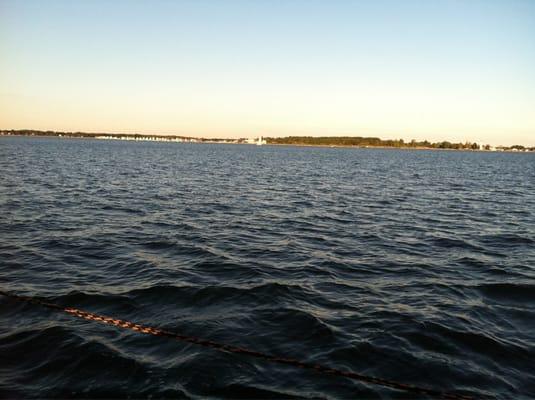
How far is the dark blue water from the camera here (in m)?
8.05

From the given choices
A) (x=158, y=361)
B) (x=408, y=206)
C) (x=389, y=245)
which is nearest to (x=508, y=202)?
(x=408, y=206)

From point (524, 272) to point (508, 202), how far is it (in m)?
23.7

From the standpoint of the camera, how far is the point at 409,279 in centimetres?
1423

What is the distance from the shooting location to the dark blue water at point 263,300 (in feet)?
26.4

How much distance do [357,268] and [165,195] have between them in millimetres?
21855

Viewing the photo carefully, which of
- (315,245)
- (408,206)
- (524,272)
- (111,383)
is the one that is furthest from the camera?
(408,206)

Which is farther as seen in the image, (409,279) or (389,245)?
(389,245)

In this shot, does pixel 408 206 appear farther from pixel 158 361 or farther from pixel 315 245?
pixel 158 361

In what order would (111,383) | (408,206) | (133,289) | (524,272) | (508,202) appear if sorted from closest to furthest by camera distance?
1. (111,383)
2. (133,289)
3. (524,272)
4. (408,206)
5. (508,202)

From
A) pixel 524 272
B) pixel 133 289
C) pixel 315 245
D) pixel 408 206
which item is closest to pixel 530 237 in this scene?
pixel 524 272

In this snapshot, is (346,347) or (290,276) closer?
(346,347)

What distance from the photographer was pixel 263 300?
1196cm

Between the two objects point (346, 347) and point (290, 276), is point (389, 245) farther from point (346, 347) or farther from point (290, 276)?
point (346, 347)

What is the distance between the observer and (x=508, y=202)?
1401 inches
